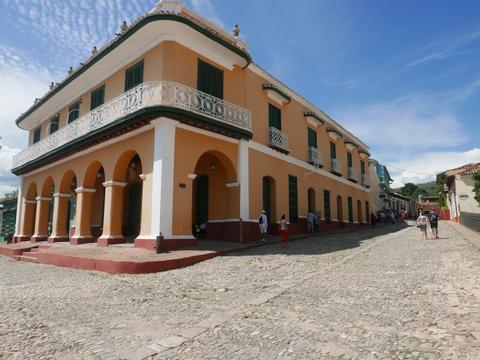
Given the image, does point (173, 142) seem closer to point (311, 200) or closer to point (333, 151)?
point (311, 200)

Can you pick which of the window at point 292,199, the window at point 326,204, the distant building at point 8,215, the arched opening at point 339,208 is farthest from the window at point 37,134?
the arched opening at point 339,208

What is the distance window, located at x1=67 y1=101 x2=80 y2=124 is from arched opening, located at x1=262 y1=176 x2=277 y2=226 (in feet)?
30.6

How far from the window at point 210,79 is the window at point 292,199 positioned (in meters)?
5.94

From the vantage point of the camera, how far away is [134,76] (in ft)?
42.8

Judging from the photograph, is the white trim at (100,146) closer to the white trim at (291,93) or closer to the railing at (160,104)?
the railing at (160,104)

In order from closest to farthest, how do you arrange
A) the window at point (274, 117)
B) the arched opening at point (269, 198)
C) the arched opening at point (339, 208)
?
the arched opening at point (269, 198), the window at point (274, 117), the arched opening at point (339, 208)

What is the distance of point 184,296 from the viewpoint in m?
6.18

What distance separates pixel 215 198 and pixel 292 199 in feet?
15.0

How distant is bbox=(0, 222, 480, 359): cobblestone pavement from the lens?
365 centimetres

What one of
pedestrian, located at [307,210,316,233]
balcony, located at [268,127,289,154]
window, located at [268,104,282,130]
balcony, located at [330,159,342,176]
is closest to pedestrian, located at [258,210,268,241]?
balcony, located at [268,127,289,154]

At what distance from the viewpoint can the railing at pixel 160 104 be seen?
36.7 feet

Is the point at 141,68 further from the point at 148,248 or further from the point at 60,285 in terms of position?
the point at 60,285

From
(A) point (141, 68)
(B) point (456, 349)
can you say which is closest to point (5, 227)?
(A) point (141, 68)

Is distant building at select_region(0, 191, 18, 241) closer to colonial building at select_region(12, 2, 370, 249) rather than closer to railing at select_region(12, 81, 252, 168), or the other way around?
colonial building at select_region(12, 2, 370, 249)
